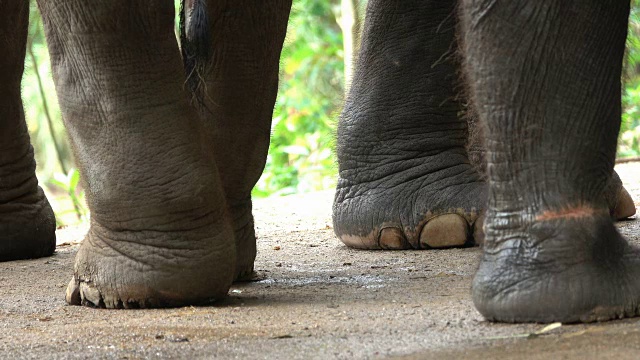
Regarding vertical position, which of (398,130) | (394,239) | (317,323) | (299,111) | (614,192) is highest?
(299,111)

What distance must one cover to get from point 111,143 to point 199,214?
0.21 m

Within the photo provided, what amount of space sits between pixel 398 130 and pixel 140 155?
3.86 ft

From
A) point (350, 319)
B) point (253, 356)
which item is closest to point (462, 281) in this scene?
point (350, 319)

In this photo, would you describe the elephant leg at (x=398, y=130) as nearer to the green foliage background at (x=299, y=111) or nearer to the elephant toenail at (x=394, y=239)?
the elephant toenail at (x=394, y=239)

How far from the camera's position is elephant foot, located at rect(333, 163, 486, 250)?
2998 mm

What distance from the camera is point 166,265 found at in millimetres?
2176

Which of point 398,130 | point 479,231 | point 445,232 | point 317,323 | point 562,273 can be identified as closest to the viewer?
point 562,273

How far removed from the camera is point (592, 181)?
6.22 ft

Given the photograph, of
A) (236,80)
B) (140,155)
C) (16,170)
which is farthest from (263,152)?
(16,170)

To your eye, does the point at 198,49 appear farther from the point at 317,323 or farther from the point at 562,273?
the point at 562,273

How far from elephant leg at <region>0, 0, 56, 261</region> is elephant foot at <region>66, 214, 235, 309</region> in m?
1.00

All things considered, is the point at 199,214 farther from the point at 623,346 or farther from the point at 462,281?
the point at 623,346

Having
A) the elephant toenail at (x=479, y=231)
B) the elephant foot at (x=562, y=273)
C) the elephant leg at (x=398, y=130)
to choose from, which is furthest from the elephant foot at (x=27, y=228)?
the elephant foot at (x=562, y=273)

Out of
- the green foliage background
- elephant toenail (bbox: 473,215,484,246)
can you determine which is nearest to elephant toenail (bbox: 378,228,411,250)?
elephant toenail (bbox: 473,215,484,246)
